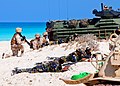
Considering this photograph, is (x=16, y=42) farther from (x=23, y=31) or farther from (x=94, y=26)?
(x=23, y=31)

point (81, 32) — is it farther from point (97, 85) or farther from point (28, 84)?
point (97, 85)

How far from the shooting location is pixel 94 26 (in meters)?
23.4

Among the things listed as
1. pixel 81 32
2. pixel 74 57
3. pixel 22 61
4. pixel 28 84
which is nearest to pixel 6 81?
pixel 28 84

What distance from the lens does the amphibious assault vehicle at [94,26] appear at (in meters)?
23.2

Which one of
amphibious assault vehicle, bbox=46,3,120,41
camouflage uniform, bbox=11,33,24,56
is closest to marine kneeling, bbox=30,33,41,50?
amphibious assault vehicle, bbox=46,3,120,41

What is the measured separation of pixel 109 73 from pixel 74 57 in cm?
742

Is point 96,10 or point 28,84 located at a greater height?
point 96,10

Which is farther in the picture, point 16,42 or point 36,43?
point 36,43

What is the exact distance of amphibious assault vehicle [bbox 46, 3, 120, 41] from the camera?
2317 centimetres

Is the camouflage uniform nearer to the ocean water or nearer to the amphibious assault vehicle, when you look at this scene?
the amphibious assault vehicle

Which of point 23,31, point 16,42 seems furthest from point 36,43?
point 23,31

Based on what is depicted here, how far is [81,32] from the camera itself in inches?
914

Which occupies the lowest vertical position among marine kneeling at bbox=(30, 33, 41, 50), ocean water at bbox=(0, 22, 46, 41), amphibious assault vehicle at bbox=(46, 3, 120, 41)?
marine kneeling at bbox=(30, 33, 41, 50)

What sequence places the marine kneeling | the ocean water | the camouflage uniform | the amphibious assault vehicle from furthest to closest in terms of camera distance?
the ocean water, the amphibious assault vehicle, the marine kneeling, the camouflage uniform
